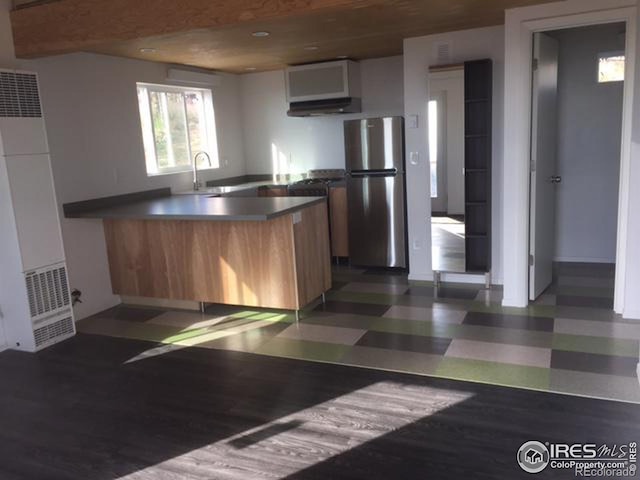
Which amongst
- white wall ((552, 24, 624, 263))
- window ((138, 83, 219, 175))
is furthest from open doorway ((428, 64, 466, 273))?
window ((138, 83, 219, 175))

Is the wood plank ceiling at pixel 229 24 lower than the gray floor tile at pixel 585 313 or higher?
higher

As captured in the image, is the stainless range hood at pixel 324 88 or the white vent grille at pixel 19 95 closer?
the white vent grille at pixel 19 95

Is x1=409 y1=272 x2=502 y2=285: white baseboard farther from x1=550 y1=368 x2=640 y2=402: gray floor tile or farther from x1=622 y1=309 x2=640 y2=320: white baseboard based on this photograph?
x1=550 y1=368 x2=640 y2=402: gray floor tile

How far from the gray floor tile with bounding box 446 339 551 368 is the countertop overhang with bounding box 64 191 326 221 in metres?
1.58

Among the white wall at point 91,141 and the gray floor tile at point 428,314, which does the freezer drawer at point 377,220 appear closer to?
the gray floor tile at point 428,314

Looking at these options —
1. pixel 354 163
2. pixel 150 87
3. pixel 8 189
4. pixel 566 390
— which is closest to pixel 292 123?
pixel 354 163

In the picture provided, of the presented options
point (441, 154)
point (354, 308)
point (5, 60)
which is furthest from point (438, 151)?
point (5, 60)

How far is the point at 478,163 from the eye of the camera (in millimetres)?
4691

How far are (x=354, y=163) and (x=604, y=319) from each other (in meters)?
2.85

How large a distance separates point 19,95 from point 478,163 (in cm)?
370

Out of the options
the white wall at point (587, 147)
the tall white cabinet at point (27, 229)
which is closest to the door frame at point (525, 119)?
the white wall at point (587, 147)

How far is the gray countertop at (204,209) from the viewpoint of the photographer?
12.7 feet

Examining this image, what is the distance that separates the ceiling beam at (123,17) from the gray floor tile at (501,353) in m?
2.21

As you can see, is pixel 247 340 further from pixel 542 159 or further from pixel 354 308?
pixel 542 159
